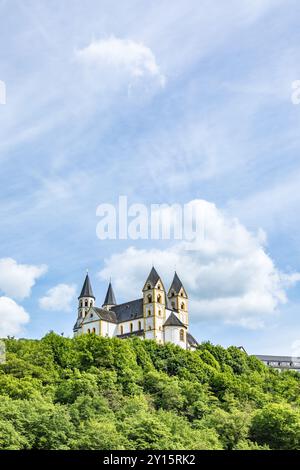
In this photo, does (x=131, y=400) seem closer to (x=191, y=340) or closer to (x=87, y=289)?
(x=191, y=340)

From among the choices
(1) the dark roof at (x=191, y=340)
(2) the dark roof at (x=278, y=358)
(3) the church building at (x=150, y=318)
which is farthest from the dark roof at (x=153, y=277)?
(2) the dark roof at (x=278, y=358)

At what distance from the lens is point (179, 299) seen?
256ft

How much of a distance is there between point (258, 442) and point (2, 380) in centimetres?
1537

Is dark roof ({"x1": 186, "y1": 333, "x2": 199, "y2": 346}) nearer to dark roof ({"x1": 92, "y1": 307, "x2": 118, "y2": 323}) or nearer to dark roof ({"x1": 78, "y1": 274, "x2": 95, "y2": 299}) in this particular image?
dark roof ({"x1": 92, "y1": 307, "x2": 118, "y2": 323})

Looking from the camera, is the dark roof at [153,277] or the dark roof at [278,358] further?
the dark roof at [278,358]

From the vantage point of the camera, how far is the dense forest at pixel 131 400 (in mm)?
30328

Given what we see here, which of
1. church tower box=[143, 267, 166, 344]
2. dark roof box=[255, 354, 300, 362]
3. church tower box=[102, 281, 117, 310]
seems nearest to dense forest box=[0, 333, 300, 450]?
church tower box=[143, 267, 166, 344]

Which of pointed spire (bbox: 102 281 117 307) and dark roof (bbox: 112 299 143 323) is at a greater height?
pointed spire (bbox: 102 281 117 307)

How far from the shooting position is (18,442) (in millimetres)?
28781

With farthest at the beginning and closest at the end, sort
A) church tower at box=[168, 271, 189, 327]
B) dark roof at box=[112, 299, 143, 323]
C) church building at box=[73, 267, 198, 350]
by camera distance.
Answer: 1. church tower at box=[168, 271, 189, 327]
2. dark roof at box=[112, 299, 143, 323]
3. church building at box=[73, 267, 198, 350]

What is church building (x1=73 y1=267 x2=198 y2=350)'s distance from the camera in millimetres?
71000

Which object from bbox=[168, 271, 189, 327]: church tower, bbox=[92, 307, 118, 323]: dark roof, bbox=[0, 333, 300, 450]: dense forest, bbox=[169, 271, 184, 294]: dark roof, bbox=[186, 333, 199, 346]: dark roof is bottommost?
bbox=[0, 333, 300, 450]: dense forest

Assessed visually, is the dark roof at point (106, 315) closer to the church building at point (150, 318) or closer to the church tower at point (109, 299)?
the church building at point (150, 318)
